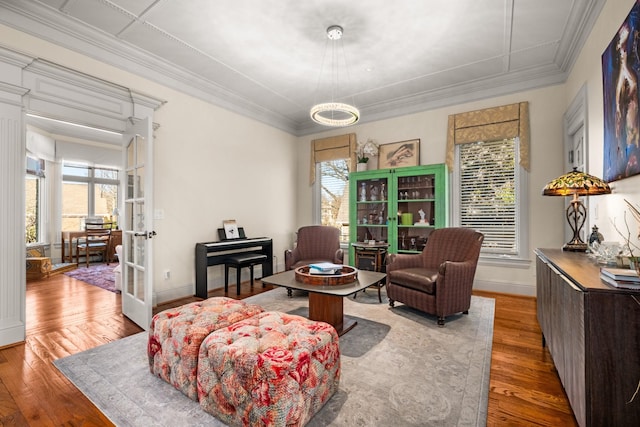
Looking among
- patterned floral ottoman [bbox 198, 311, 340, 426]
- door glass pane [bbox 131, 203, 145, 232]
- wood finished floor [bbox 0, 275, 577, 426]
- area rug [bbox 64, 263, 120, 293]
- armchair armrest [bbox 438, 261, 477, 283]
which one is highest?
door glass pane [bbox 131, 203, 145, 232]

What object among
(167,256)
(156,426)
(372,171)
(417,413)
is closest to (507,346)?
(417,413)

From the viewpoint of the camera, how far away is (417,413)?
1.73 metres

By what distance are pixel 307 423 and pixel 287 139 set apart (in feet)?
17.2

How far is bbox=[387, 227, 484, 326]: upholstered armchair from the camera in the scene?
3049mm

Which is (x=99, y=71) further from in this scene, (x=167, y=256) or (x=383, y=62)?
(x=383, y=62)

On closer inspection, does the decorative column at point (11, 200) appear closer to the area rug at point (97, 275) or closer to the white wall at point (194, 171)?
the white wall at point (194, 171)

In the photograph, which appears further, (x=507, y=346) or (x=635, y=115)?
(x=507, y=346)

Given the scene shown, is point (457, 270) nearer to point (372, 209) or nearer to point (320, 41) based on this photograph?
point (372, 209)

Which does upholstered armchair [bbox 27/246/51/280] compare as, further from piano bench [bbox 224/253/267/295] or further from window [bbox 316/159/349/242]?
window [bbox 316/159/349/242]

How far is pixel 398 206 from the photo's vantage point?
16.1 ft

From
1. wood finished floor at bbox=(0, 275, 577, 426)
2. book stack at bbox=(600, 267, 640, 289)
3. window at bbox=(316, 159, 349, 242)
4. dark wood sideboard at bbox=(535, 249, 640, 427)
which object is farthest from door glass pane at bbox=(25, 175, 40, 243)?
book stack at bbox=(600, 267, 640, 289)

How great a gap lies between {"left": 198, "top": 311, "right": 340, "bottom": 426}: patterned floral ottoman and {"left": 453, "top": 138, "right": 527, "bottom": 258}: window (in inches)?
138

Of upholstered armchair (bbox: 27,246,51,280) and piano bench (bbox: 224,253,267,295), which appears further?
upholstered armchair (bbox: 27,246,51,280)

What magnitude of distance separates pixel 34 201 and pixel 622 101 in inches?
374
